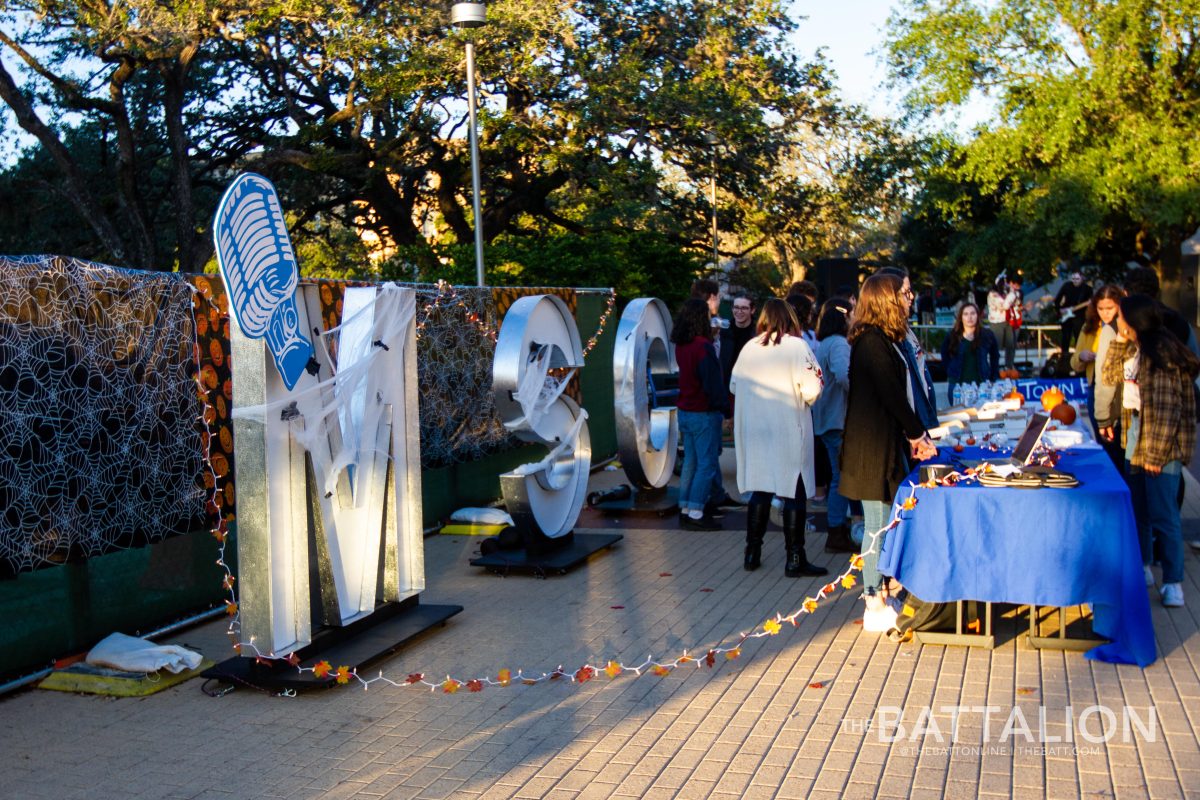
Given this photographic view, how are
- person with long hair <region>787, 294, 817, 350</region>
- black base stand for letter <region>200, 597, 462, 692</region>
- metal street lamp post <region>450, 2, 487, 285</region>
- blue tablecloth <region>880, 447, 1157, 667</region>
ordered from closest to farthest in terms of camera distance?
blue tablecloth <region>880, 447, 1157, 667</region> < black base stand for letter <region>200, 597, 462, 692</region> < person with long hair <region>787, 294, 817, 350</region> < metal street lamp post <region>450, 2, 487, 285</region>

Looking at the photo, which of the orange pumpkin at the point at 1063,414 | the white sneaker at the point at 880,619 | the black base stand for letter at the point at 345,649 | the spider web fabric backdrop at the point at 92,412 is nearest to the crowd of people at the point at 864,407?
the white sneaker at the point at 880,619

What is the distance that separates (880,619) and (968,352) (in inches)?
226

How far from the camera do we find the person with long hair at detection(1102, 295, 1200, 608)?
22.1 feet

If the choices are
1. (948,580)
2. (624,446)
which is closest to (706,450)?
(624,446)

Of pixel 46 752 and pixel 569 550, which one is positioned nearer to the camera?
pixel 46 752

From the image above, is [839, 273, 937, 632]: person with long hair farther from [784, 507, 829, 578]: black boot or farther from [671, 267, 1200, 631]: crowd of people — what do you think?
[784, 507, 829, 578]: black boot

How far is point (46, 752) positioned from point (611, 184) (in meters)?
17.4

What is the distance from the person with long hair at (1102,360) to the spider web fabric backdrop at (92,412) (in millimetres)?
5858

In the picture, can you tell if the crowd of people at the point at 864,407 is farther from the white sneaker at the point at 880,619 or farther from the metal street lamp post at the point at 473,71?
the metal street lamp post at the point at 473,71

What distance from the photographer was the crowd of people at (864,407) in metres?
6.64

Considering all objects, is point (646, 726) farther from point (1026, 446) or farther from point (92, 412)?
point (92, 412)

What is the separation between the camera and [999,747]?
4.93 metres

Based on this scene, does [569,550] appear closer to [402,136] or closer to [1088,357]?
[1088,357]

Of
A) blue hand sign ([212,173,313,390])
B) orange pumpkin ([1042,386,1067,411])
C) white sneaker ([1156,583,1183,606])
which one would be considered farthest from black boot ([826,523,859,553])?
blue hand sign ([212,173,313,390])
